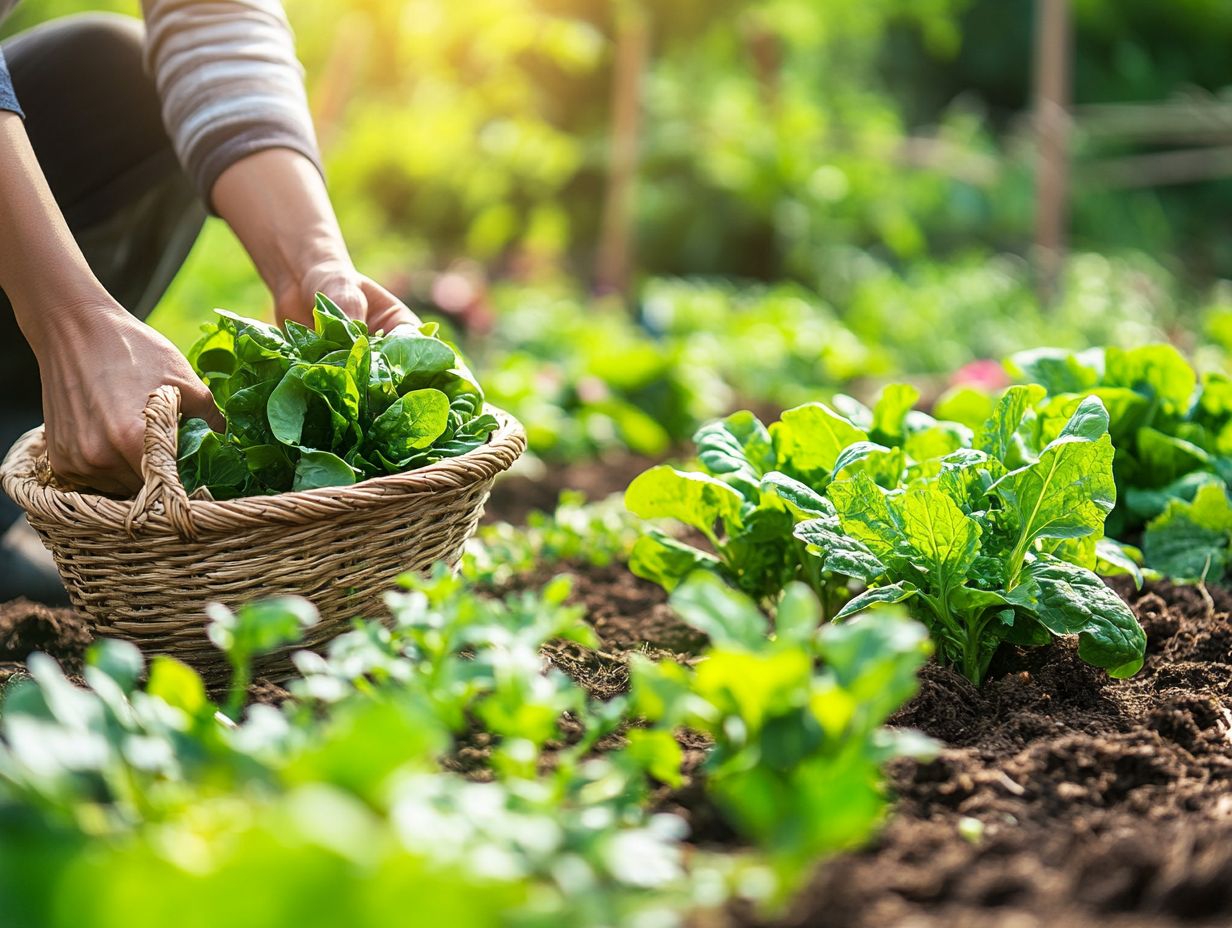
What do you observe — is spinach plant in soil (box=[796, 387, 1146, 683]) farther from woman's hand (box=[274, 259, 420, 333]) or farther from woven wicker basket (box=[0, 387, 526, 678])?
woman's hand (box=[274, 259, 420, 333])

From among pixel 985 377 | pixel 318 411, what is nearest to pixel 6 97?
pixel 318 411

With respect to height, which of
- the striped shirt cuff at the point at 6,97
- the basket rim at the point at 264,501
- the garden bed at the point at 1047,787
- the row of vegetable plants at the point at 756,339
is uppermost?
the striped shirt cuff at the point at 6,97

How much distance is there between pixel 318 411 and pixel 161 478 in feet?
0.94

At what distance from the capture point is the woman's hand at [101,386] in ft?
5.21

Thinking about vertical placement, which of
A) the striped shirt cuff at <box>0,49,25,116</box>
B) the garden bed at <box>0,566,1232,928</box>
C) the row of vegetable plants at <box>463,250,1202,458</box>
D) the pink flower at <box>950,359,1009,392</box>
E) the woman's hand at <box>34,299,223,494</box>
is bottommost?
the row of vegetable plants at <box>463,250,1202,458</box>

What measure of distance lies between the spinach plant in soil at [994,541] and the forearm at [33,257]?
1.11 m

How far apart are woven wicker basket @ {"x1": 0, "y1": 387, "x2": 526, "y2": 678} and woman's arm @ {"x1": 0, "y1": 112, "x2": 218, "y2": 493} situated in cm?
6

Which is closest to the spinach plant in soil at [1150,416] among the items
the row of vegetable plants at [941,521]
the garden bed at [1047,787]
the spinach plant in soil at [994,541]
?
the garden bed at [1047,787]

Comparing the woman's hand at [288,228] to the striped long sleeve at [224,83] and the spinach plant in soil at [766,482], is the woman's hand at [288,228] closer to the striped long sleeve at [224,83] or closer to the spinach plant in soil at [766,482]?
the striped long sleeve at [224,83]

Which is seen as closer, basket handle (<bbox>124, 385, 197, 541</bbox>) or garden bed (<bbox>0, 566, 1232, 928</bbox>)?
garden bed (<bbox>0, 566, 1232, 928</bbox>)

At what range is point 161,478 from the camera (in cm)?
150

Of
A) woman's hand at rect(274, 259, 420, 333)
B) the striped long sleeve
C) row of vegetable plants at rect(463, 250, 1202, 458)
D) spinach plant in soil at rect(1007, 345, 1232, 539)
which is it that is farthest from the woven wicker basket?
row of vegetable plants at rect(463, 250, 1202, 458)

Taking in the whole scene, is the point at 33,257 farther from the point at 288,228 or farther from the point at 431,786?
the point at 431,786

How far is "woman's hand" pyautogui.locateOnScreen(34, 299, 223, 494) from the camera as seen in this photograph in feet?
5.21
